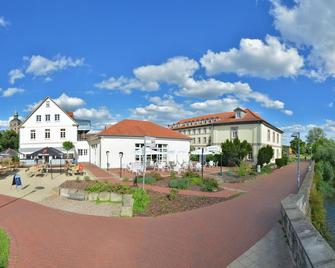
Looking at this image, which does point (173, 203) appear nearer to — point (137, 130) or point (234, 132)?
point (137, 130)

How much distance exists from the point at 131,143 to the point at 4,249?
24924 millimetres

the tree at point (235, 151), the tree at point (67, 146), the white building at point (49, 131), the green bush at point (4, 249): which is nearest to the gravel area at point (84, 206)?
the green bush at point (4, 249)

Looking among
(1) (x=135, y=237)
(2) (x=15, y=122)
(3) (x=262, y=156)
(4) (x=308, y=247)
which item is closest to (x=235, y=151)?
(3) (x=262, y=156)

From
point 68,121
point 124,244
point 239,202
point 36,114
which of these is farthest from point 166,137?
point 124,244

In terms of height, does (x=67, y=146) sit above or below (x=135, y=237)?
above

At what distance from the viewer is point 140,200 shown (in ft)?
38.5

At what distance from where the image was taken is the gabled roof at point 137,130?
3131cm

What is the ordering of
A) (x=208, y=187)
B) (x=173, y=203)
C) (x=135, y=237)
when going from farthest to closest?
1. (x=208, y=187)
2. (x=173, y=203)
3. (x=135, y=237)

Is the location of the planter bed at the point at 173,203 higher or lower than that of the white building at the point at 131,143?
lower

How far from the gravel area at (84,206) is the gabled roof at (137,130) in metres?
17.4

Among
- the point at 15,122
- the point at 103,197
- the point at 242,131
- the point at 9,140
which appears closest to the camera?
the point at 103,197

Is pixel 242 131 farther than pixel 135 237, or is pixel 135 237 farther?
pixel 242 131

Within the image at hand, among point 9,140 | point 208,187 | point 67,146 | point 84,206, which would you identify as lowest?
point 84,206

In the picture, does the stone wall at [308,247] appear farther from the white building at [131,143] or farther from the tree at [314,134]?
the tree at [314,134]
